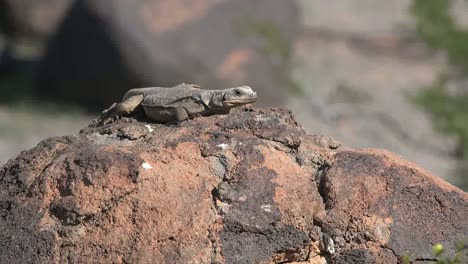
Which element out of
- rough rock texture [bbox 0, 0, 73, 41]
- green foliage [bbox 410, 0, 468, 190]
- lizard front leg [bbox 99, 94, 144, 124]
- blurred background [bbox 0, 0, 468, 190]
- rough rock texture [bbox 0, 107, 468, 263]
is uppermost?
rough rock texture [bbox 0, 0, 73, 41]

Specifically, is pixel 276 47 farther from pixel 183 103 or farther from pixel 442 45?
pixel 183 103

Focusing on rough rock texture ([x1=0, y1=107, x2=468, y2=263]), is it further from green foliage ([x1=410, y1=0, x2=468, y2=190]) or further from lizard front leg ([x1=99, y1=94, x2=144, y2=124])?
green foliage ([x1=410, y1=0, x2=468, y2=190])

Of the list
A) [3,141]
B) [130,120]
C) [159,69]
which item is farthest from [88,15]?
[130,120]

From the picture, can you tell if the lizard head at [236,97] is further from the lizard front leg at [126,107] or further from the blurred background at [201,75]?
the blurred background at [201,75]

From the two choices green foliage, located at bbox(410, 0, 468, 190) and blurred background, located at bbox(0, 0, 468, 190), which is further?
blurred background, located at bbox(0, 0, 468, 190)

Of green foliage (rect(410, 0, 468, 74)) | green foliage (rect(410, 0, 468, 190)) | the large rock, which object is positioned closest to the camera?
green foliage (rect(410, 0, 468, 190))

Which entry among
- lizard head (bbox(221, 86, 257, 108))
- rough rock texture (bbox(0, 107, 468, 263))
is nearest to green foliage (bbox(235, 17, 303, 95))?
lizard head (bbox(221, 86, 257, 108))
